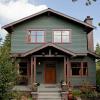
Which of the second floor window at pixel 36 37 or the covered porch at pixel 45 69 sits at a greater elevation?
the second floor window at pixel 36 37

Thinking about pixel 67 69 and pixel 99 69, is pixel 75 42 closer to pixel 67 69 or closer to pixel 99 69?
pixel 67 69

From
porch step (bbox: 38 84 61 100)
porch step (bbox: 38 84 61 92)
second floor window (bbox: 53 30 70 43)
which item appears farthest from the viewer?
second floor window (bbox: 53 30 70 43)

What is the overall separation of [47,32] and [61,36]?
147 centimetres

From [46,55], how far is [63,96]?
188 inches

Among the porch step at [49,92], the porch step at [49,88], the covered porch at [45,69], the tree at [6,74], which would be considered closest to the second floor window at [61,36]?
the covered porch at [45,69]

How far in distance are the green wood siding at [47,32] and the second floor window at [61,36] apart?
0.41 metres

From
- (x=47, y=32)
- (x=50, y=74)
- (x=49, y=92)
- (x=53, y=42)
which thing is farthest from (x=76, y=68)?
(x=49, y=92)

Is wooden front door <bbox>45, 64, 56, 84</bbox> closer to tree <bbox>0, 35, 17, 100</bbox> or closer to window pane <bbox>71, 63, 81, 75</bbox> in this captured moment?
window pane <bbox>71, 63, 81, 75</bbox>

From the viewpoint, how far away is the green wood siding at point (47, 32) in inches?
1143

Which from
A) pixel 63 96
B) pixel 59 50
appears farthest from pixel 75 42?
pixel 63 96

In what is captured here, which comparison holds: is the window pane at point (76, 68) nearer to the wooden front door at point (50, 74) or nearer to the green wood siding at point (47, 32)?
the green wood siding at point (47, 32)

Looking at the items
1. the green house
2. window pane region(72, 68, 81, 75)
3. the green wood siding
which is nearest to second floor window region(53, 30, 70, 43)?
the green house

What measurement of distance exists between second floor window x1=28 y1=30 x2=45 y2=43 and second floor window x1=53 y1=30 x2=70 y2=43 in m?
1.31

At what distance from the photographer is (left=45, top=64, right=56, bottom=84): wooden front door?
29203 mm
